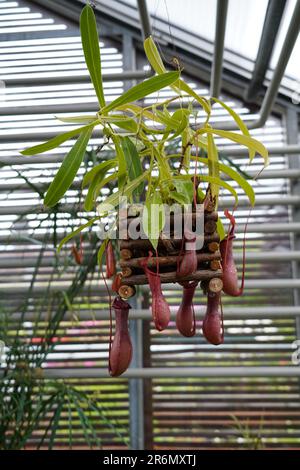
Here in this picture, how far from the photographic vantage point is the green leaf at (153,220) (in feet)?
2.40

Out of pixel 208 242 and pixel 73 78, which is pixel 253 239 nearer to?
pixel 73 78

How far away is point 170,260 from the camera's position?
784 mm

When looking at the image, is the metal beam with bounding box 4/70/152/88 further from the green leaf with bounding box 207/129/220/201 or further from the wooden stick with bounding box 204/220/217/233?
the wooden stick with bounding box 204/220/217/233

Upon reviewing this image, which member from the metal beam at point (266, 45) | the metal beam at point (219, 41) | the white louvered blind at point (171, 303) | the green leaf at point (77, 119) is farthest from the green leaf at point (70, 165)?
the white louvered blind at point (171, 303)

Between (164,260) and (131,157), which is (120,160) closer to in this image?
(131,157)

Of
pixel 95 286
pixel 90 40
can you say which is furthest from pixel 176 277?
pixel 95 286

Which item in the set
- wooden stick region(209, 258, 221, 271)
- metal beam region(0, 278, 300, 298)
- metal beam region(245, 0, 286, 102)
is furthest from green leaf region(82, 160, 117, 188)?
metal beam region(0, 278, 300, 298)

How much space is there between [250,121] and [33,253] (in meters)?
0.99

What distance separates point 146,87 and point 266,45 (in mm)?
1045

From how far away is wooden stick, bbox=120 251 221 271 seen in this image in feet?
2.56

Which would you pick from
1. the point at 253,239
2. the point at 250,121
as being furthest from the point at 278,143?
the point at 253,239

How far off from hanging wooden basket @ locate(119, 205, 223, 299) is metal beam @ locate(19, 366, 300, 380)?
3.39 ft

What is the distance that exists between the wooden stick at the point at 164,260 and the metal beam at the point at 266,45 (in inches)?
36.1

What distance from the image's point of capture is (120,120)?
2.50ft
